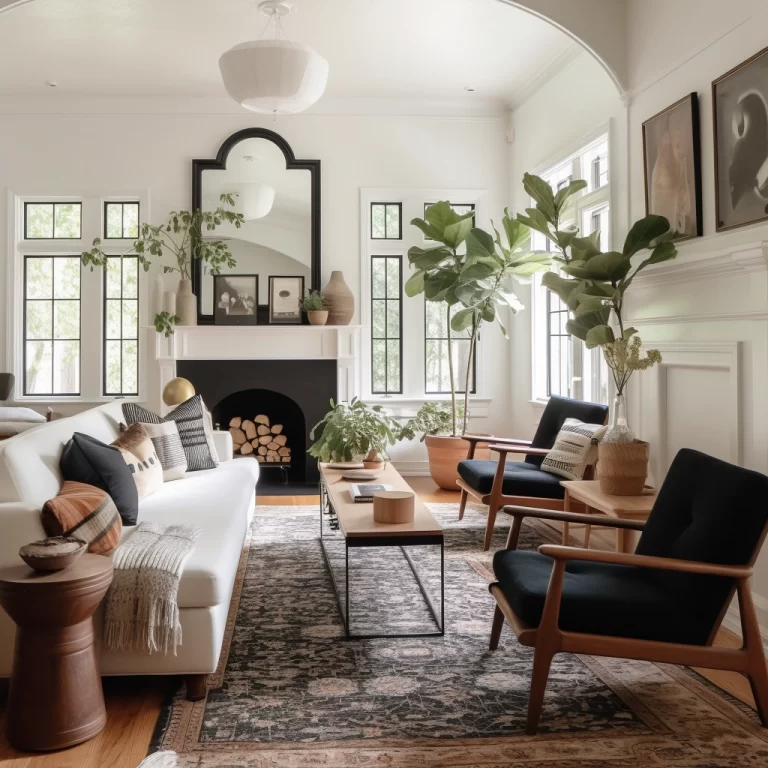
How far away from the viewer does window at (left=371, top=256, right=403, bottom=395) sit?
7371 mm

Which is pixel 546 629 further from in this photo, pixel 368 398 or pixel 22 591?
pixel 368 398

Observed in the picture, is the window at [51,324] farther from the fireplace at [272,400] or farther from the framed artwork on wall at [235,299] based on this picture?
the framed artwork on wall at [235,299]

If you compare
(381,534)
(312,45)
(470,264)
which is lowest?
(381,534)

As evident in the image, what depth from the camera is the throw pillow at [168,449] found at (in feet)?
14.6

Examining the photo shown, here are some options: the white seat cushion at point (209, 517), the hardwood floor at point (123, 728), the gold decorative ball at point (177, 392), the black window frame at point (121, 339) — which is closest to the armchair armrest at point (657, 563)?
the hardwood floor at point (123, 728)

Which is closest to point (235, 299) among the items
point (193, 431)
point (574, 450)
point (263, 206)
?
point (263, 206)

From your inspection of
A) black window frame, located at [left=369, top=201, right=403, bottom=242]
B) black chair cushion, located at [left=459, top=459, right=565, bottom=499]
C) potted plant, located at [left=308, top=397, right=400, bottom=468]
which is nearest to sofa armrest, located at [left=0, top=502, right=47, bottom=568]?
potted plant, located at [left=308, top=397, right=400, bottom=468]

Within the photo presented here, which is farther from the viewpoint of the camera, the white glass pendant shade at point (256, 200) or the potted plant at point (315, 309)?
the white glass pendant shade at point (256, 200)

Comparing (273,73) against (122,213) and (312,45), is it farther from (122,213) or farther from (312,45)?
(122,213)

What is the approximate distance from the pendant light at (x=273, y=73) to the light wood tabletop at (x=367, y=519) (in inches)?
85.2

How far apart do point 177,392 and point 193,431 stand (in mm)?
1482

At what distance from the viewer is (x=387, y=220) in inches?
290

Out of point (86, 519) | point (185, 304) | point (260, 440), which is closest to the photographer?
point (86, 519)

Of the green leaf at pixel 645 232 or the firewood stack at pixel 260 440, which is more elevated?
the green leaf at pixel 645 232
